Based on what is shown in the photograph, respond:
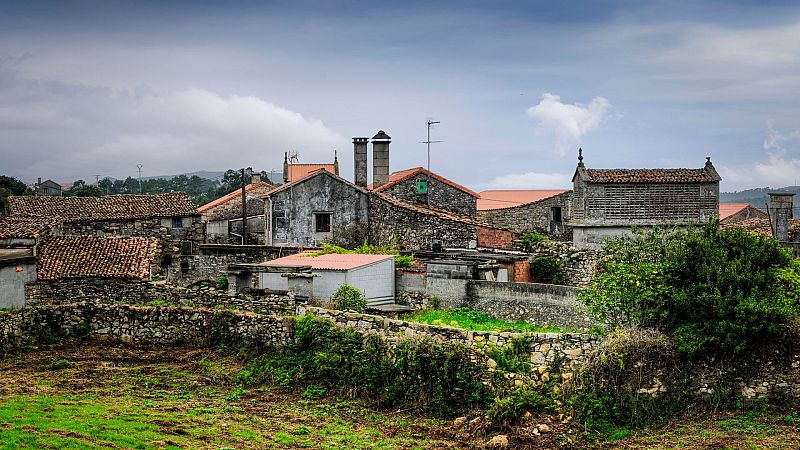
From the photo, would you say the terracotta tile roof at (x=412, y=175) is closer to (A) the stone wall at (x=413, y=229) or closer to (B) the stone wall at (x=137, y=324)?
(A) the stone wall at (x=413, y=229)

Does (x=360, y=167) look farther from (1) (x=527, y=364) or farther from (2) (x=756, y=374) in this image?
(2) (x=756, y=374)

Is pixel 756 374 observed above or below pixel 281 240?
below

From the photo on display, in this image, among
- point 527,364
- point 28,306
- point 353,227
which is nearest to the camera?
point 527,364

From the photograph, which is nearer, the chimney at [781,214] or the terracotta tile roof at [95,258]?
the terracotta tile roof at [95,258]

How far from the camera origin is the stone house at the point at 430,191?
34438mm

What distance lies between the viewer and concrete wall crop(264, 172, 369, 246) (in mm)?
32094

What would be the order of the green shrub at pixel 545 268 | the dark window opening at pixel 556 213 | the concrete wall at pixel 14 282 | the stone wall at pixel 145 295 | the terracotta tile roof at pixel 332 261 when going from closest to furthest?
1. the stone wall at pixel 145 295
2. the concrete wall at pixel 14 282
3. the terracotta tile roof at pixel 332 261
4. the green shrub at pixel 545 268
5. the dark window opening at pixel 556 213

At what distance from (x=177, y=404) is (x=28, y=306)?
822 centimetres

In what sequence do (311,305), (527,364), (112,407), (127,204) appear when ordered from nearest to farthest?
1. (112,407)
2. (527,364)
3. (311,305)
4. (127,204)

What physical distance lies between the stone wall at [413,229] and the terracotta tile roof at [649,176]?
6.27 meters

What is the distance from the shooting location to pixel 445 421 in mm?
16906

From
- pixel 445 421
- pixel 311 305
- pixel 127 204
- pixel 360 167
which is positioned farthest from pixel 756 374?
pixel 127 204

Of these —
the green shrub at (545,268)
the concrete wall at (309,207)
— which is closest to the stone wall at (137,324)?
the green shrub at (545,268)

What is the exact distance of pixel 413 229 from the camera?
98.1ft
